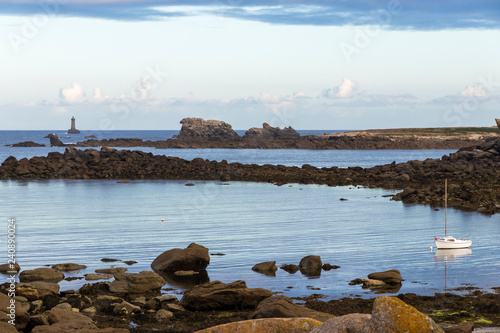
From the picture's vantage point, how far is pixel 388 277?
62.3 feet

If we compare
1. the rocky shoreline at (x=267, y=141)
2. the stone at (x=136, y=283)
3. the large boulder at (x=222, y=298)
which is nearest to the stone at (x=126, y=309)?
the large boulder at (x=222, y=298)

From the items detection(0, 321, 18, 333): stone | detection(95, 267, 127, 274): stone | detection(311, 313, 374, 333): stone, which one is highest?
detection(311, 313, 374, 333): stone

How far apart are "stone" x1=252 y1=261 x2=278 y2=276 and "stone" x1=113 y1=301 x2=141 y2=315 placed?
6197 mm

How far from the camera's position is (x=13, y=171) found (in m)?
63.6

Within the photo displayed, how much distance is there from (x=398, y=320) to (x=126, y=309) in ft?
33.3

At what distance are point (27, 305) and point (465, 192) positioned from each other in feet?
121

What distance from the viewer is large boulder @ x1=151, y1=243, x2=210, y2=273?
20820 mm

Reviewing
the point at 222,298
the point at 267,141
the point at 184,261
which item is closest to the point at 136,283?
the point at 184,261

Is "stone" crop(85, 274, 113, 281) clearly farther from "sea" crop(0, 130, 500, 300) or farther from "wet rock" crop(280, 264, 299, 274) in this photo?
"wet rock" crop(280, 264, 299, 274)

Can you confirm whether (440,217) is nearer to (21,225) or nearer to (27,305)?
(21,225)

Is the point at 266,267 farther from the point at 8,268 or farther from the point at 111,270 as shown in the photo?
the point at 8,268

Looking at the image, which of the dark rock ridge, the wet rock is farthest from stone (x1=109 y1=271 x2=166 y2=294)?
the dark rock ridge

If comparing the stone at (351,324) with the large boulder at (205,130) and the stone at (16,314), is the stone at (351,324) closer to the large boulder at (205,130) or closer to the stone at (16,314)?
the stone at (16,314)

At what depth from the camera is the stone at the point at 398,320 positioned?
605 centimetres
